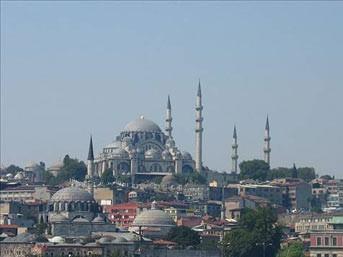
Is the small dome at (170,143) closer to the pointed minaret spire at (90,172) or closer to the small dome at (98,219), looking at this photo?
the pointed minaret spire at (90,172)

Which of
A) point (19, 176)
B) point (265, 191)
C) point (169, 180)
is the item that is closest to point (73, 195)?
point (169, 180)

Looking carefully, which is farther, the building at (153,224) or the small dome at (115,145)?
the small dome at (115,145)

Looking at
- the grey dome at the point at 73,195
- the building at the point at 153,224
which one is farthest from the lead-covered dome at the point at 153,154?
the building at the point at 153,224

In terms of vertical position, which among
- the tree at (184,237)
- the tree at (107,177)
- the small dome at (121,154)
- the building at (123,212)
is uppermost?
the small dome at (121,154)

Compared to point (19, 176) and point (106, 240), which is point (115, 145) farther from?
point (106, 240)

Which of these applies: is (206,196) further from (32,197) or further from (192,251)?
(192,251)

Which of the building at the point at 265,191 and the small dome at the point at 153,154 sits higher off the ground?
the small dome at the point at 153,154

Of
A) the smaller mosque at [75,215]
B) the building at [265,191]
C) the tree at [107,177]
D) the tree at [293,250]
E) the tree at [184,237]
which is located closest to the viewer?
the tree at [293,250]
